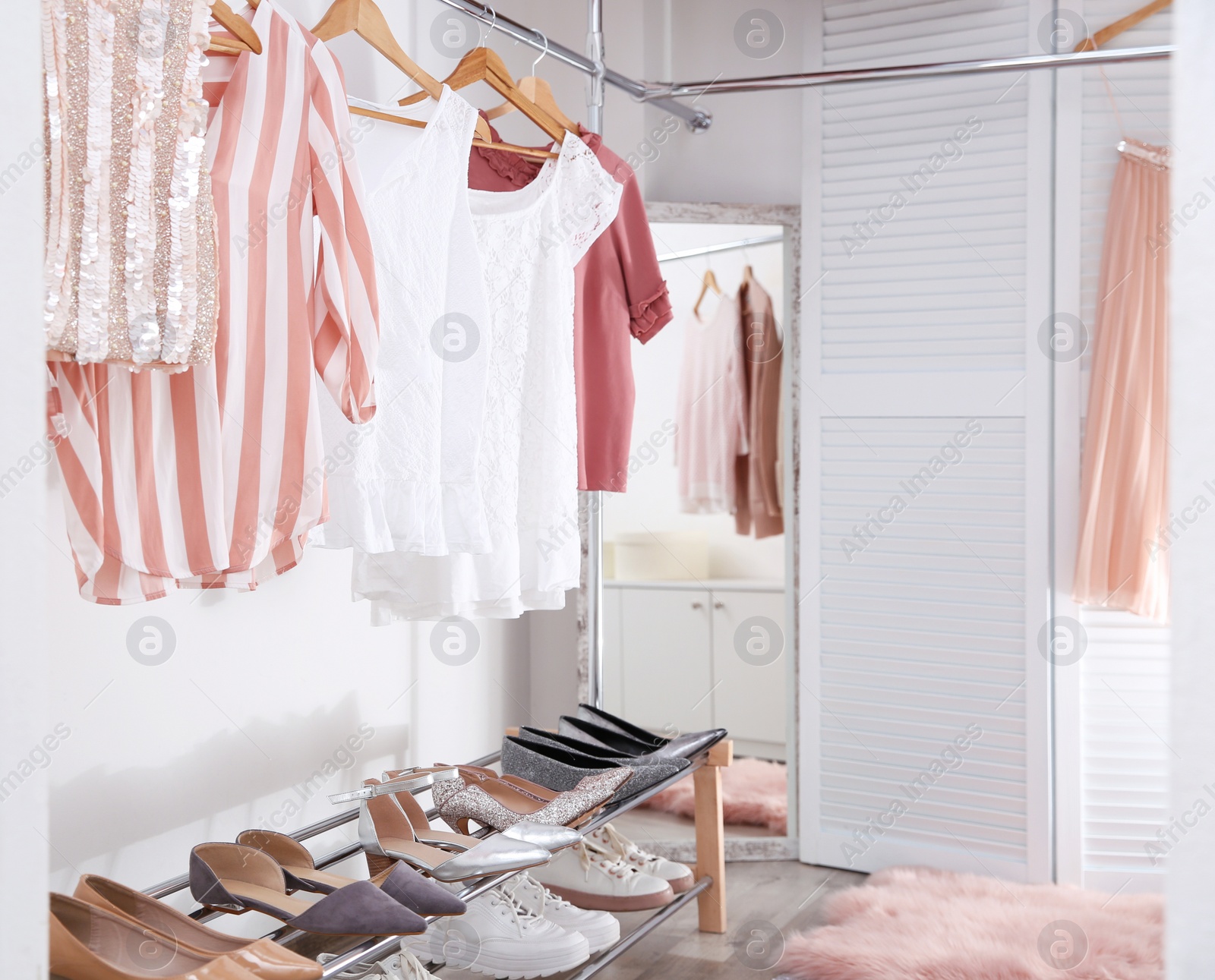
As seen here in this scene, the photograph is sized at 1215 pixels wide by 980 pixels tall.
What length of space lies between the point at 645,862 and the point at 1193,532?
1828mm

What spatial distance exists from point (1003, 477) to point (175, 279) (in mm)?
2052

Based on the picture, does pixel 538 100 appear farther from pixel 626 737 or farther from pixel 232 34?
pixel 626 737

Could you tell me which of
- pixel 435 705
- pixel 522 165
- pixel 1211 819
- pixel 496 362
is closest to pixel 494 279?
pixel 496 362

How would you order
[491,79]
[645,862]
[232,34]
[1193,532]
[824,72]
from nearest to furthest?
[1193,532]
[232,34]
[491,79]
[645,862]
[824,72]

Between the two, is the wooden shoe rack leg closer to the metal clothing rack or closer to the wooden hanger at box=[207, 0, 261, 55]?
the metal clothing rack

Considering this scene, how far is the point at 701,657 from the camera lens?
9.00 feet

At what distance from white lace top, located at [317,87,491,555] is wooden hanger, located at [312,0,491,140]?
8 centimetres

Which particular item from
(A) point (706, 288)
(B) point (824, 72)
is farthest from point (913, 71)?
(A) point (706, 288)

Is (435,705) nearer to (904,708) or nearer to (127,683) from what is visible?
(127,683)

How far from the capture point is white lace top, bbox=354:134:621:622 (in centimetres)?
169

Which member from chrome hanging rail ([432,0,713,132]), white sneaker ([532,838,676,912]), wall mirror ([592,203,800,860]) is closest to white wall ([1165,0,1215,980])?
chrome hanging rail ([432,0,713,132])

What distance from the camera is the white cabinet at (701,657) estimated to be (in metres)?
2.73

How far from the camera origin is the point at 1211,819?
501mm

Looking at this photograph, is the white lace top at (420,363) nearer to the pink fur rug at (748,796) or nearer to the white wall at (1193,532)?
the white wall at (1193,532)
